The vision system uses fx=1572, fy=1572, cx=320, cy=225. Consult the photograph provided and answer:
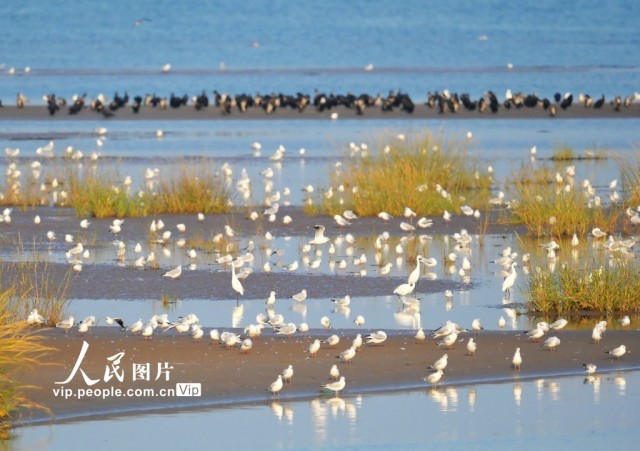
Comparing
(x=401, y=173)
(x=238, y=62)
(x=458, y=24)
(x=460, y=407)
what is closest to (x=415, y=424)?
(x=460, y=407)

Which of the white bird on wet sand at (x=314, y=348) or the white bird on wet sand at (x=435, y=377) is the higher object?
the white bird on wet sand at (x=314, y=348)

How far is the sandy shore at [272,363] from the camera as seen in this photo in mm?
10938

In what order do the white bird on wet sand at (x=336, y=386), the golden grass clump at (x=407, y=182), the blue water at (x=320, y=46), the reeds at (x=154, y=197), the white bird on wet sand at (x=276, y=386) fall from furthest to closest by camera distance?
the blue water at (x=320, y=46) → the golden grass clump at (x=407, y=182) → the reeds at (x=154, y=197) → the white bird on wet sand at (x=336, y=386) → the white bird on wet sand at (x=276, y=386)

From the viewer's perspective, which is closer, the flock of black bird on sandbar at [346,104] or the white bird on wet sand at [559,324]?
the white bird on wet sand at [559,324]

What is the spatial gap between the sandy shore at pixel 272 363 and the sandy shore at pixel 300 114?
115ft

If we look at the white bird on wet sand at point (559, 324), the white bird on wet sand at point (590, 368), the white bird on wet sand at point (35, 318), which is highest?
the white bird on wet sand at point (35, 318)

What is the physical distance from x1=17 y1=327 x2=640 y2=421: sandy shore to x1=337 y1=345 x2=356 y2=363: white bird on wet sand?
4 cm

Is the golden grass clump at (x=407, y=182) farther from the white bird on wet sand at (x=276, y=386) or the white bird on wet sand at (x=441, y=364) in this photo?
the white bird on wet sand at (x=276, y=386)

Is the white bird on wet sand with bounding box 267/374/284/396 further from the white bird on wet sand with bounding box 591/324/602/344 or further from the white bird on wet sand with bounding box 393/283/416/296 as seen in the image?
the white bird on wet sand with bounding box 393/283/416/296

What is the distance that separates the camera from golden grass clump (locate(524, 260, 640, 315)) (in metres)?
14.0

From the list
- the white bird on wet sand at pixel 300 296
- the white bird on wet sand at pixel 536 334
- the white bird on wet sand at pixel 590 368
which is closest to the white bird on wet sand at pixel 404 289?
the white bird on wet sand at pixel 300 296

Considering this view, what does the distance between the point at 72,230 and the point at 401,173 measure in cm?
511

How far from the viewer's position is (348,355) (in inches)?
462

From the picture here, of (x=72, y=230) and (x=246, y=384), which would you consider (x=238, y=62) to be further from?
(x=246, y=384)
